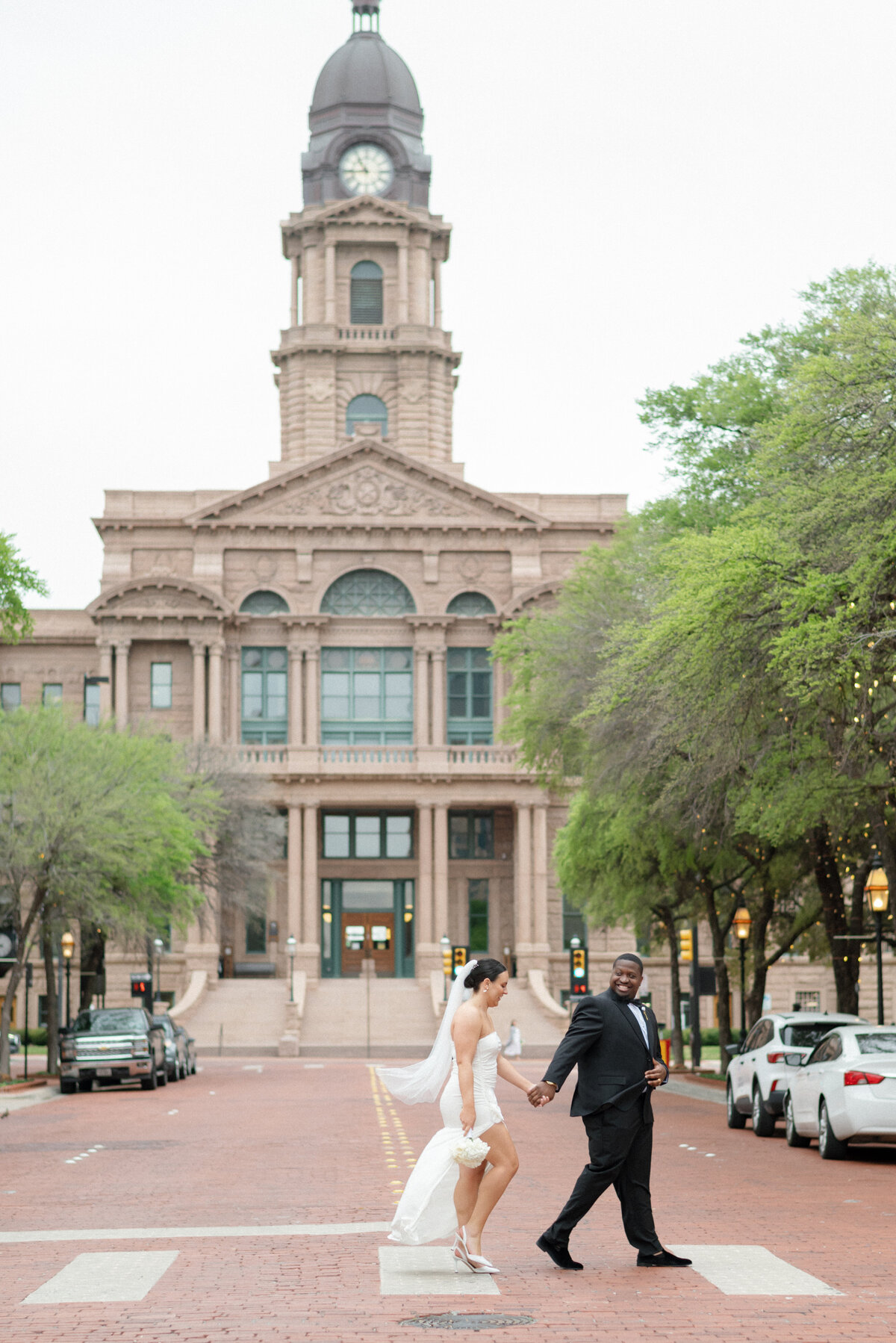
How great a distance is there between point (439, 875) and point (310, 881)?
5.01m

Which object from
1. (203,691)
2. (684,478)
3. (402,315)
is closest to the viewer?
(684,478)

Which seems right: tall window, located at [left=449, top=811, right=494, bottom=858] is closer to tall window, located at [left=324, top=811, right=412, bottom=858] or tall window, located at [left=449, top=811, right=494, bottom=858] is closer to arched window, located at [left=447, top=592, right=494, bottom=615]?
tall window, located at [left=324, top=811, right=412, bottom=858]

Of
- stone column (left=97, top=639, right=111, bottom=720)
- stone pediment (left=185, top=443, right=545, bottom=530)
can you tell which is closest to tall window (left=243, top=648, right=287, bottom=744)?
stone column (left=97, top=639, right=111, bottom=720)

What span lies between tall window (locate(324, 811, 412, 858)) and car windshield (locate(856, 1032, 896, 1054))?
176 ft

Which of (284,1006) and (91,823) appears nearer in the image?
(91,823)

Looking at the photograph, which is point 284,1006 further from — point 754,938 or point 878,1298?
point 878,1298

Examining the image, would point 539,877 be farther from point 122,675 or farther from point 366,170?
point 366,170

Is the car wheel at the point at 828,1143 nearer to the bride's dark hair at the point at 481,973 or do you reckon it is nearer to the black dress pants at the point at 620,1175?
the black dress pants at the point at 620,1175

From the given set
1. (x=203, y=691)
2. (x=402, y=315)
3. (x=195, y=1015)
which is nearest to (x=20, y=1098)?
(x=195, y=1015)

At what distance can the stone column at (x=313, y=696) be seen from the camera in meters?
70.7

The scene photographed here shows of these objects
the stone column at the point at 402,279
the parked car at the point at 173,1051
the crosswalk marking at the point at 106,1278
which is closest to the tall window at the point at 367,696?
the stone column at the point at 402,279

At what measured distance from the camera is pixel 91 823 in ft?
117

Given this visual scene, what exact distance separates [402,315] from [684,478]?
51254 millimetres

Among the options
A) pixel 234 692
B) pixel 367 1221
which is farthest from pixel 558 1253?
pixel 234 692
